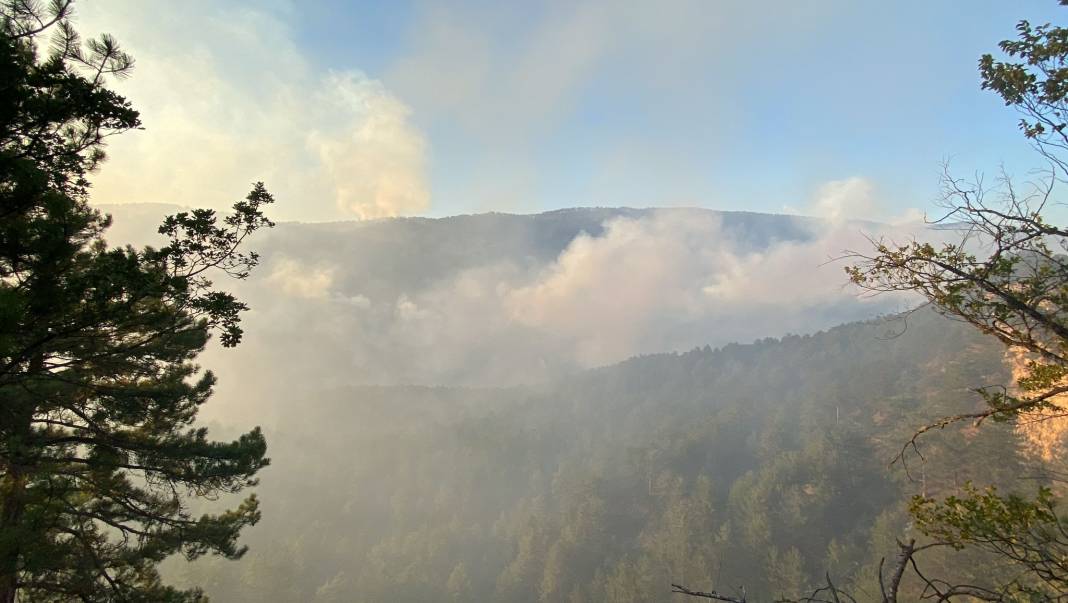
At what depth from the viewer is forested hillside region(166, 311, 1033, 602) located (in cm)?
6381

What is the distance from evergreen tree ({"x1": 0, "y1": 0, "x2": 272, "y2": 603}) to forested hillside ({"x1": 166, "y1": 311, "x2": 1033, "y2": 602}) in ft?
111

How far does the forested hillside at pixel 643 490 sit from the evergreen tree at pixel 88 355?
33925 mm

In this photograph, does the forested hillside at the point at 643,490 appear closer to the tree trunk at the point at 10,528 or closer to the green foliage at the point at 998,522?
the green foliage at the point at 998,522

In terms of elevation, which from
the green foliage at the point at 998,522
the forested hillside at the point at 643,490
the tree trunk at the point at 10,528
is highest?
the tree trunk at the point at 10,528

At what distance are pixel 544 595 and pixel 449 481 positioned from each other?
54160 millimetres

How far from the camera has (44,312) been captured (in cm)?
580

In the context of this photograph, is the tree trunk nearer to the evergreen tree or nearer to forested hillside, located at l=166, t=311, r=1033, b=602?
the evergreen tree

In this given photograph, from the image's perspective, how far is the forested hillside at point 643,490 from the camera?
63812 mm

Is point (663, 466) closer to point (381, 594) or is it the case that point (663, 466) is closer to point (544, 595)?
point (544, 595)

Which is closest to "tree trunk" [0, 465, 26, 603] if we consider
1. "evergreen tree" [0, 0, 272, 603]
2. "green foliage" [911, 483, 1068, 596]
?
"evergreen tree" [0, 0, 272, 603]

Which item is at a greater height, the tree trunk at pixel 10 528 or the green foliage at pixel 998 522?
the tree trunk at pixel 10 528

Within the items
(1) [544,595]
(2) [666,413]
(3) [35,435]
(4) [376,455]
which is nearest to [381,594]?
(1) [544,595]

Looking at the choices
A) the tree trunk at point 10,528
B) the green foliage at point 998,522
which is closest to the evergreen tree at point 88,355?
the tree trunk at point 10,528

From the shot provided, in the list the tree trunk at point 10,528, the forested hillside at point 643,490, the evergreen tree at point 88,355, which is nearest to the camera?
the evergreen tree at point 88,355
